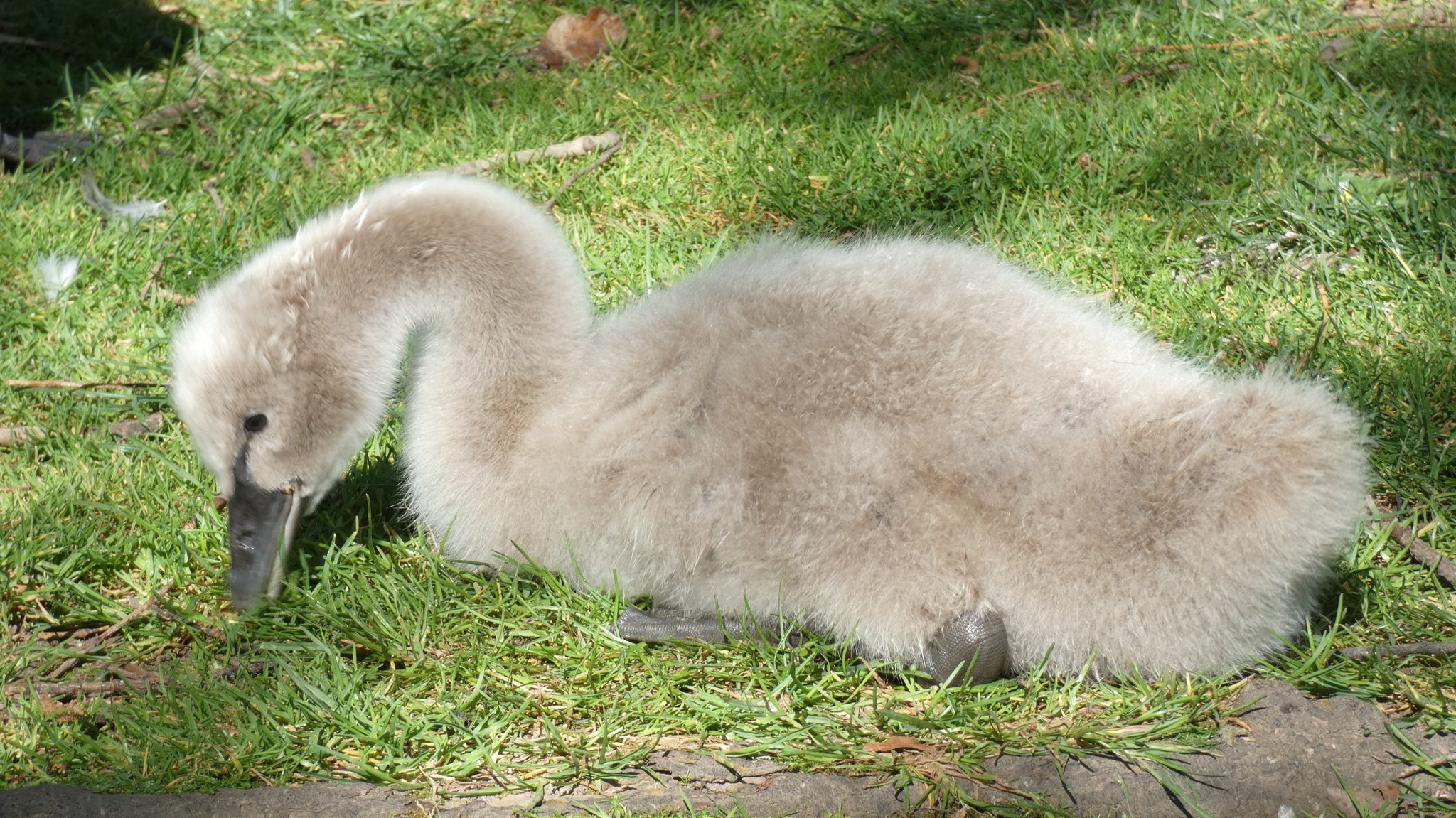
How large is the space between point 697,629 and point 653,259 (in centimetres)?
152

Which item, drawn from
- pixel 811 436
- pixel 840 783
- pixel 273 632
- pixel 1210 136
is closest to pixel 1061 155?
pixel 1210 136

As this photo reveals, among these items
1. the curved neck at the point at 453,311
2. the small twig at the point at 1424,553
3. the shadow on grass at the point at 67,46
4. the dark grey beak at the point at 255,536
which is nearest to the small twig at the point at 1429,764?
the small twig at the point at 1424,553

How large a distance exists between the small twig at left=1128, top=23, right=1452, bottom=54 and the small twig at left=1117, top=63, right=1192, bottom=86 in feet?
0.26

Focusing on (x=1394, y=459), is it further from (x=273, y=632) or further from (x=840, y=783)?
(x=273, y=632)

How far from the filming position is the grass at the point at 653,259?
250 centimetres

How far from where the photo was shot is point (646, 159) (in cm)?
434

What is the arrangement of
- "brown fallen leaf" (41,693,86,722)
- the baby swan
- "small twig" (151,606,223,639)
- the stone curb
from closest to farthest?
1. the stone curb
2. the baby swan
3. "brown fallen leaf" (41,693,86,722)
4. "small twig" (151,606,223,639)

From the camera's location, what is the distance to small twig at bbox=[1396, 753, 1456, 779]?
2.27 metres

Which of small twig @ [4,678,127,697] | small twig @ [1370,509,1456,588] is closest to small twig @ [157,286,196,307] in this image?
small twig @ [4,678,127,697]

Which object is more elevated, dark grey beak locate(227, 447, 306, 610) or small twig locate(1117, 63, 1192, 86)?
small twig locate(1117, 63, 1192, 86)

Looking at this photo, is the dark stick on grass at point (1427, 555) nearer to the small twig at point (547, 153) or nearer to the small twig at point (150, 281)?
the small twig at point (547, 153)

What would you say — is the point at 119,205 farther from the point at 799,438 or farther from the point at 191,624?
the point at 799,438

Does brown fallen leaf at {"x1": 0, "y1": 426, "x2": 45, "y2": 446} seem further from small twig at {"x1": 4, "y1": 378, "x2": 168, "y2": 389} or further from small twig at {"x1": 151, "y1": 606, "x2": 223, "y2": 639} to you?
small twig at {"x1": 151, "y1": 606, "x2": 223, "y2": 639}

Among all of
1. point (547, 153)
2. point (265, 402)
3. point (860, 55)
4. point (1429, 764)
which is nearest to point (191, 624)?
point (265, 402)
